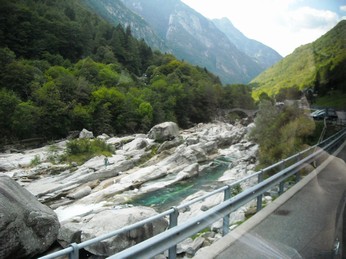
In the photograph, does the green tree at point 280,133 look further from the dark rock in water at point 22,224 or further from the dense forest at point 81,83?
the dense forest at point 81,83

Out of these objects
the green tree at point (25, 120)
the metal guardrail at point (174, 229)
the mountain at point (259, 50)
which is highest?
the mountain at point (259, 50)

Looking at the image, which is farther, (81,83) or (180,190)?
(81,83)

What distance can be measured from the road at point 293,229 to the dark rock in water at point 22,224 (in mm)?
4845

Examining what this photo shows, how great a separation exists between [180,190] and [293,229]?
20.9m

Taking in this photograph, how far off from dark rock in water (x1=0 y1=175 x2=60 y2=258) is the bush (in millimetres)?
27482

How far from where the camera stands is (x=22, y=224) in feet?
24.5

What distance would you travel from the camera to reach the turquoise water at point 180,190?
22.7 metres

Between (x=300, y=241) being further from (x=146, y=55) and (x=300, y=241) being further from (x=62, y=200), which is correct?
(x=146, y=55)

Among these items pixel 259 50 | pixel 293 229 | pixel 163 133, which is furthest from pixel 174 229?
pixel 163 133

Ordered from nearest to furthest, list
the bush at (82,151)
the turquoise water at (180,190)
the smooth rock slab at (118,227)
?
the smooth rock slab at (118,227) < the turquoise water at (180,190) < the bush at (82,151)

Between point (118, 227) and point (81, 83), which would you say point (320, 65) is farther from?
point (81, 83)

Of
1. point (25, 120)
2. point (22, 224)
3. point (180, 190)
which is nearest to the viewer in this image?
point (22, 224)

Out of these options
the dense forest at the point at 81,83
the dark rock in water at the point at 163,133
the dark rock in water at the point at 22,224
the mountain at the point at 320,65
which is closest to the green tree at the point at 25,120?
the dense forest at the point at 81,83

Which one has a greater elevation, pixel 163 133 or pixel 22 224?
pixel 22 224
